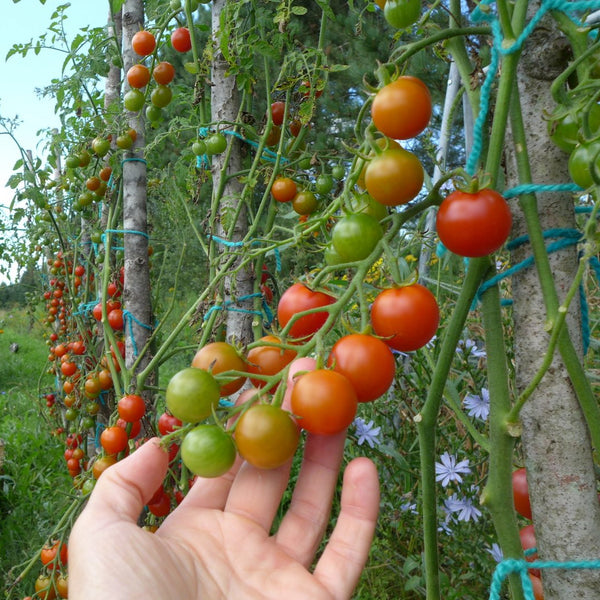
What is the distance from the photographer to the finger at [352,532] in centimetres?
96

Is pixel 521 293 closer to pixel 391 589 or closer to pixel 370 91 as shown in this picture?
pixel 370 91

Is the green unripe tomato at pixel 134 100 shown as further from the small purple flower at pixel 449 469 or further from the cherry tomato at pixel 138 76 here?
the small purple flower at pixel 449 469

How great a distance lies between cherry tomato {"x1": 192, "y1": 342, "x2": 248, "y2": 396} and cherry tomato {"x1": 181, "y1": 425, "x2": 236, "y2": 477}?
0.28 ft

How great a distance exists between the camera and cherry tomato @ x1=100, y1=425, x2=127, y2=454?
164 centimetres

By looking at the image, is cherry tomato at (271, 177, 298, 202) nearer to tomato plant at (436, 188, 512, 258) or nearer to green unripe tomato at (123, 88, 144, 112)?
green unripe tomato at (123, 88, 144, 112)

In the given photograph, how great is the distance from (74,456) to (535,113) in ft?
8.13

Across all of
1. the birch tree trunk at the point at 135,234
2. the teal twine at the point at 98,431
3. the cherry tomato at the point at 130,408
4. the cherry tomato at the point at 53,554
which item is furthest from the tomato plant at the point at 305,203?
the teal twine at the point at 98,431

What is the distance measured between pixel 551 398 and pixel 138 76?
1.68 meters

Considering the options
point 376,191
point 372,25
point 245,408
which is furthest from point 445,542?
point 372,25

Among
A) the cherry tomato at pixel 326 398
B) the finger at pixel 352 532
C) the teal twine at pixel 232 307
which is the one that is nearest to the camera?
the cherry tomato at pixel 326 398

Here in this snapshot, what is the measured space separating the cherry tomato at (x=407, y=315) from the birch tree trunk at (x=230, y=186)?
2.81ft

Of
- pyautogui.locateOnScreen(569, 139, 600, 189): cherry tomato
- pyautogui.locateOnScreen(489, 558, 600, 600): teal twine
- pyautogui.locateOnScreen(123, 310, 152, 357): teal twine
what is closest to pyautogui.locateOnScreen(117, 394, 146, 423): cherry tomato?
pyautogui.locateOnScreen(123, 310, 152, 357): teal twine

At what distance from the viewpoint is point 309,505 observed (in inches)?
40.6

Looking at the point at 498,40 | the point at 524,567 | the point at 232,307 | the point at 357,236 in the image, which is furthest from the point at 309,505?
the point at 498,40
